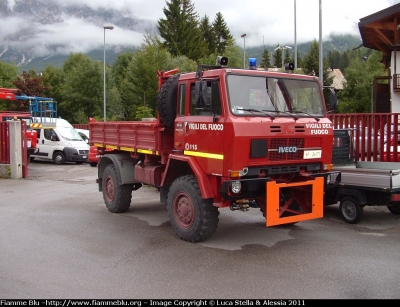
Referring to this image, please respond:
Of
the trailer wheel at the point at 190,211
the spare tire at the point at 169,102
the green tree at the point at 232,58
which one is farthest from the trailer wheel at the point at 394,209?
the green tree at the point at 232,58

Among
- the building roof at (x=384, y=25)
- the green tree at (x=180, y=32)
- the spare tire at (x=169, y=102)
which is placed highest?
the green tree at (x=180, y=32)

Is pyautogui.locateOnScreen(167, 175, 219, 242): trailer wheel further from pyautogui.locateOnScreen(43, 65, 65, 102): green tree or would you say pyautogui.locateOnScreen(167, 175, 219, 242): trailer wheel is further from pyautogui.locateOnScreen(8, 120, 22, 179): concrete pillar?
pyautogui.locateOnScreen(43, 65, 65, 102): green tree

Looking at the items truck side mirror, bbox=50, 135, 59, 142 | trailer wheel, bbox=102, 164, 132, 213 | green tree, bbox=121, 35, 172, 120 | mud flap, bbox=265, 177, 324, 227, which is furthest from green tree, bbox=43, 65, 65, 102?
mud flap, bbox=265, 177, 324, 227

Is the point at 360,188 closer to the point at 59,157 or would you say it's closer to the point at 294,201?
the point at 294,201

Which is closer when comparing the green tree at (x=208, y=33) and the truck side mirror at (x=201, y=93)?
the truck side mirror at (x=201, y=93)

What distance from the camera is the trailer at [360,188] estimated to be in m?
8.23

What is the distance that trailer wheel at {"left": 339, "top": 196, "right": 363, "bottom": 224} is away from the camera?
876 centimetres

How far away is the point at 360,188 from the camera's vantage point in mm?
8609

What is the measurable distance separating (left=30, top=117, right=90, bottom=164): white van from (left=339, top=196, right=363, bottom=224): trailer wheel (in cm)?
1573

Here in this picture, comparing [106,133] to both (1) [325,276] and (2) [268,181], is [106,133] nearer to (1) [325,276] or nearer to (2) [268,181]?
(2) [268,181]

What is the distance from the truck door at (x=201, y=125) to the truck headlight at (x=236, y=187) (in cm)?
28

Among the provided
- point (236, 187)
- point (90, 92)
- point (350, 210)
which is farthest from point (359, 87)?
point (236, 187)

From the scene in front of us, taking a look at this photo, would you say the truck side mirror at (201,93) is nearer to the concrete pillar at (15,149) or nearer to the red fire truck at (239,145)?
the red fire truck at (239,145)

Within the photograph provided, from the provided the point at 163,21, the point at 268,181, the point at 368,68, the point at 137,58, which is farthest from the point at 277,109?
the point at 163,21
